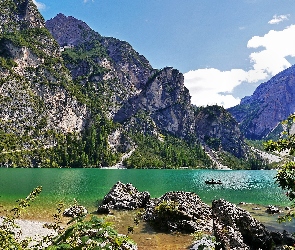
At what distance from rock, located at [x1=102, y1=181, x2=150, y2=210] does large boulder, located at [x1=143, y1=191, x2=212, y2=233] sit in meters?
6.87

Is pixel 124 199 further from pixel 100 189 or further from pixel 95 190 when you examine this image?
pixel 100 189

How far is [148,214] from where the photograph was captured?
98.3 feet

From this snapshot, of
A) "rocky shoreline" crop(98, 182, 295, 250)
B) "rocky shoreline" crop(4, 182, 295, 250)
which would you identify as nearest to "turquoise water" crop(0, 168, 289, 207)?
"rocky shoreline" crop(98, 182, 295, 250)

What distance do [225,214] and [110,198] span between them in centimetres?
2055

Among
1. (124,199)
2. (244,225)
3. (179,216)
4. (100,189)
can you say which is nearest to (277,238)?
(244,225)

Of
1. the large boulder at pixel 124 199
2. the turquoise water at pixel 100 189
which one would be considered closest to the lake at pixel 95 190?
the turquoise water at pixel 100 189

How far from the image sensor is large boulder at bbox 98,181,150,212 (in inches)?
1452

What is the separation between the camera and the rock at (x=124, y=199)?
1453 inches

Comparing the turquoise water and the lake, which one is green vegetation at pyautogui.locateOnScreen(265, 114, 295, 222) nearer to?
the lake

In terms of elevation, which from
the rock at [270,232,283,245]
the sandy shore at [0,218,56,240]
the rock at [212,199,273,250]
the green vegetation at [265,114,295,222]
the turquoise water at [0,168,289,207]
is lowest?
the turquoise water at [0,168,289,207]

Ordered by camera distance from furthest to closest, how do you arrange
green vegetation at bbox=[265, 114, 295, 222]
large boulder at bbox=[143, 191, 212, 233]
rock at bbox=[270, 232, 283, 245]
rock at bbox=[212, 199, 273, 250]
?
large boulder at bbox=[143, 191, 212, 233] < rock at bbox=[270, 232, 283, 245] < rock at bbox=[212, 199, 273, 250] < green vegetation at bbox=[265, 114, 295, 222]

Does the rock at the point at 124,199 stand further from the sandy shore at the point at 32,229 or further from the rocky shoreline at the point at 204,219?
the sandy shore at the point at 32,229

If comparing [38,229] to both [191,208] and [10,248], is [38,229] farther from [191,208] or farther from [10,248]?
[10,248]

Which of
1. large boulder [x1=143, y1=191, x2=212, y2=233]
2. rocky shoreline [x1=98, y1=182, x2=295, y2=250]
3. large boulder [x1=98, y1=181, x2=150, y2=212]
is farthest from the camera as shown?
large boulder [x1=98, y1=181, x2=150, y2=212]
